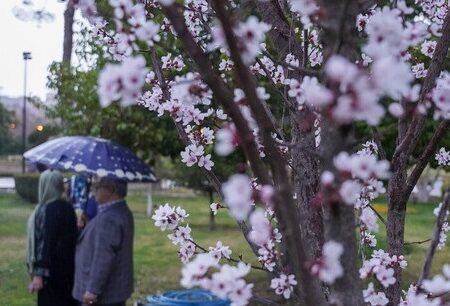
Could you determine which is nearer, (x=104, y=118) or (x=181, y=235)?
(x=181, y=235)

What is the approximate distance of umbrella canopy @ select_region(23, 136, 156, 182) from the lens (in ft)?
16.2

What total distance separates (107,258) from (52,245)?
63 cm

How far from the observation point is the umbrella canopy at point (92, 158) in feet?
16.2

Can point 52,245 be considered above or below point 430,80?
below

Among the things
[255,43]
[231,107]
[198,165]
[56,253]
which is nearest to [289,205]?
[231,107]

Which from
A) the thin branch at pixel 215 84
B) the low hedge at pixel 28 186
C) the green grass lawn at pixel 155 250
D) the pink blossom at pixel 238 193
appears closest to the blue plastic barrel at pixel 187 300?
the green grass lawn at pixel 155 250

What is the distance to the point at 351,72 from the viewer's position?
934 millimetres

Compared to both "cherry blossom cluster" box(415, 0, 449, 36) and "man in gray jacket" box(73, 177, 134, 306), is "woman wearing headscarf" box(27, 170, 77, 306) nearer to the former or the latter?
"man in gray jacket" box(73, 177, 134, 306)

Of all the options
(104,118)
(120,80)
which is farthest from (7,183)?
(120,80)

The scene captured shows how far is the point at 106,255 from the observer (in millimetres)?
4324

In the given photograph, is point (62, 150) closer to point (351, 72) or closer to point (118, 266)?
point (118, 266)

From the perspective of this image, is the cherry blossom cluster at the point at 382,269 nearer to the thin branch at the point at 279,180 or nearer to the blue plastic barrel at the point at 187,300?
the thin branch at the point at 279,180

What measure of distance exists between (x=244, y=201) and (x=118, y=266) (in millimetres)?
3578

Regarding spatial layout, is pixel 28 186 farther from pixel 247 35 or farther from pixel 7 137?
pixel 7 137
